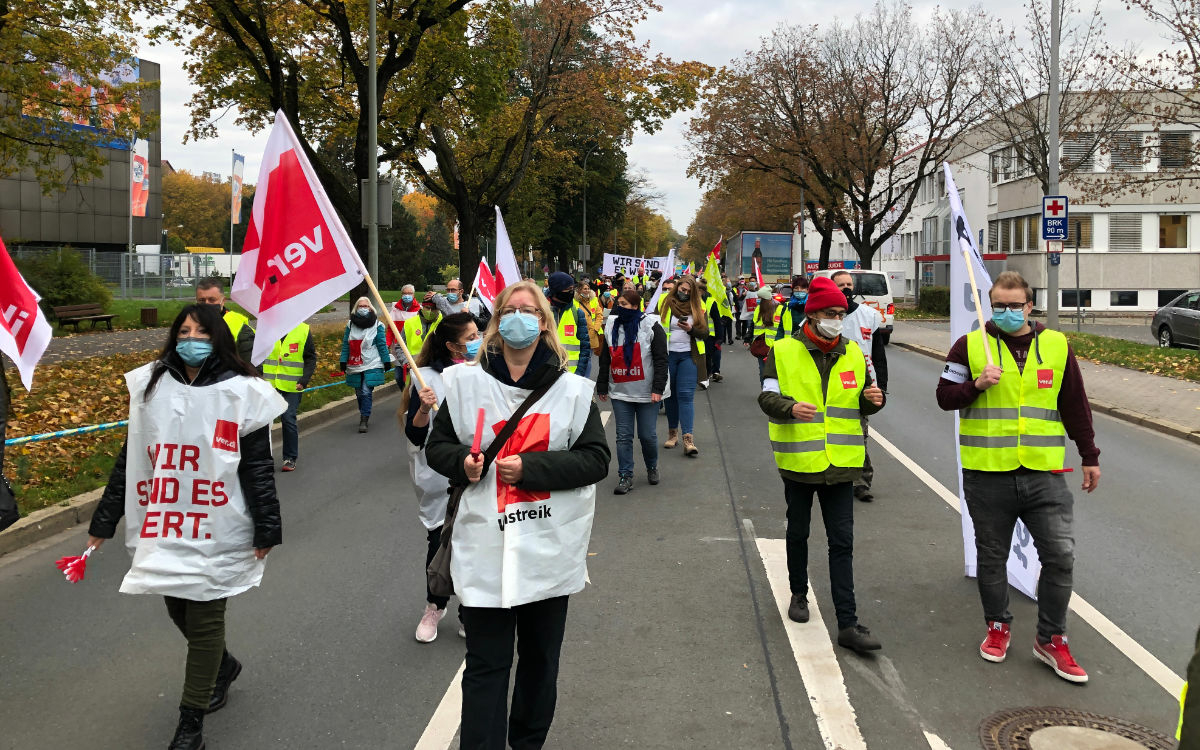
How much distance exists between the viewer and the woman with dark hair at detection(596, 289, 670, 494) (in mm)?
8969

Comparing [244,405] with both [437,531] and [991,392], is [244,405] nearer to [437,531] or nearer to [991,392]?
[437,531]

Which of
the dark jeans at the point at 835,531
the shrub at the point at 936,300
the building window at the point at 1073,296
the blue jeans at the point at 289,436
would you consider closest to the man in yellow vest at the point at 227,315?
the blue jeans at the point at 289,436

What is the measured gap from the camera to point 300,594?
592 cm

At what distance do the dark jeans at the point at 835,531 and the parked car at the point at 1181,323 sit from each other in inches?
811

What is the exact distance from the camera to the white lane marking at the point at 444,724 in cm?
395

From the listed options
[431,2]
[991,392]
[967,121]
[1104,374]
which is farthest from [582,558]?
[967,121]

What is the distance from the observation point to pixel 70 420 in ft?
37.6

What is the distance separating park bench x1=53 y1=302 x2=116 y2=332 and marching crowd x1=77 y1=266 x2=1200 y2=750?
72.7 ft

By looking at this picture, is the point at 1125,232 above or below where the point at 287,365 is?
above

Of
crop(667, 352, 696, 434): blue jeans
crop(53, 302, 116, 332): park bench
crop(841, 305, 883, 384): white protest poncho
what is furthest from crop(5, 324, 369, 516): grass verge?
crop(53, 302, 116, 332): park bench

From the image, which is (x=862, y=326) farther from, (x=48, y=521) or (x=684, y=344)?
(x=48, y=521)

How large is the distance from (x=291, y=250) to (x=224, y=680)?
201 centimetres

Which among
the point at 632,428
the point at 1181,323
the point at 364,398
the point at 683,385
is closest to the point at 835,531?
the point at 632,428

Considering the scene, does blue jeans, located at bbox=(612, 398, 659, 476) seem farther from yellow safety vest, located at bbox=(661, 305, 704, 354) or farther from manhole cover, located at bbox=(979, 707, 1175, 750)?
manhole cover, located at bbox=(979, 707, 1175, 750)
